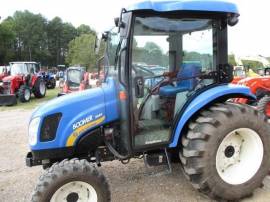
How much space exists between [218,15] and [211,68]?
627mm

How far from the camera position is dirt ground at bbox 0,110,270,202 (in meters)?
4.50

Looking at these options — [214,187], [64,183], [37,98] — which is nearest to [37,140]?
Answer: [64,183]

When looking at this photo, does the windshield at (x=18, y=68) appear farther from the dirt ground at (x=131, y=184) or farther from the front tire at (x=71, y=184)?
the front tire at (x=71, y=184)

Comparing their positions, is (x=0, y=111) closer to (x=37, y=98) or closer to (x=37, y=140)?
(x=37, y=98)

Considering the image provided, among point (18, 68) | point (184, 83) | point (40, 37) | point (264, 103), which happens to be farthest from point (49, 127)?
point (40, 37)

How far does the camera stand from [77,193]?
388 cm

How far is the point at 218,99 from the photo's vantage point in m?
4.48

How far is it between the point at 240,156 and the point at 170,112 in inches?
42.4

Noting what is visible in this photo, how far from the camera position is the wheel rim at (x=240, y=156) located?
14.5 ft

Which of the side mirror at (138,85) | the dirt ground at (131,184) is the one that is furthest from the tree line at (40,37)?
the side mirror at (138,85)

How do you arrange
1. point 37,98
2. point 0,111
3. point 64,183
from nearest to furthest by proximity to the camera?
point 64,183 → point 0,111 → point 37,98

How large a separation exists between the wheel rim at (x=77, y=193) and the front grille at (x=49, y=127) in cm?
65

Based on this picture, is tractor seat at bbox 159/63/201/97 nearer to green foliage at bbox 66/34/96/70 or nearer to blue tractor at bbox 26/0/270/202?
blue tractor at bbox 26/0/270/202

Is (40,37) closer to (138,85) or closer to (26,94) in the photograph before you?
(26,94)
